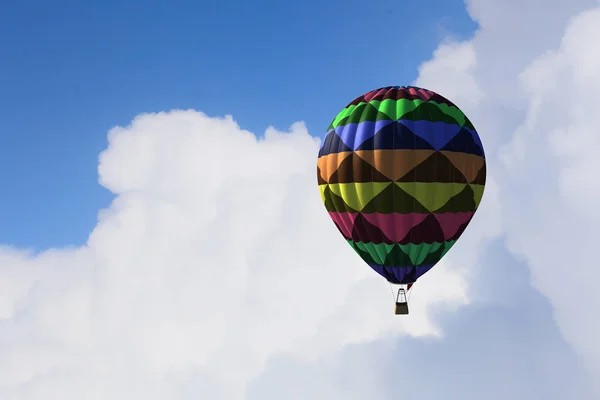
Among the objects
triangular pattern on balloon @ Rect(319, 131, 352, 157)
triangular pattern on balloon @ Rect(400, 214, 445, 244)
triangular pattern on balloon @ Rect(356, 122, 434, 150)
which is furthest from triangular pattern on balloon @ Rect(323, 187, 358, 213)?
triangular pattern on balloon @ Rect(356, 122, 434, 150)

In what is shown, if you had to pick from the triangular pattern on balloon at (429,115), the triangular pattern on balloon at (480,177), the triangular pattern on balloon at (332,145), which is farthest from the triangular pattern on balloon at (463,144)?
the triangular pattern on balloon at (332,145)

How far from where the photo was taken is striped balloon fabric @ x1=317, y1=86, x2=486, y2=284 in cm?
4388

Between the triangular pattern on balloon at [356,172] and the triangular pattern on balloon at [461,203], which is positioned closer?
the triangular pattern on balloon at [356,172]

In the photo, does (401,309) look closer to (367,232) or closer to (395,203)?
(367,232)

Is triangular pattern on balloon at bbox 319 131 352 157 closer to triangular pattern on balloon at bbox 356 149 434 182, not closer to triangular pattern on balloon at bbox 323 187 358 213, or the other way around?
triangular pattern on balloon at bbox 356 149 434 182

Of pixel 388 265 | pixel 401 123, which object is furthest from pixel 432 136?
pixel 388 265

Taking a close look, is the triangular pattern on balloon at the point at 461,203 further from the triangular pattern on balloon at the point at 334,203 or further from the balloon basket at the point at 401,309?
the balloon basket at the point at 401,309

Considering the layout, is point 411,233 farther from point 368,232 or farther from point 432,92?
point 432,92

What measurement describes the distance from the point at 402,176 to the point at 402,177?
59 millimetres

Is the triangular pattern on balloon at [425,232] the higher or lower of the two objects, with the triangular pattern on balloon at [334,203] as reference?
lower

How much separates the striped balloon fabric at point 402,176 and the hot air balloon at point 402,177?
51mm

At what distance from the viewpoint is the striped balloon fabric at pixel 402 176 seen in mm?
43875

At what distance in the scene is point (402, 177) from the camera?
43781mm

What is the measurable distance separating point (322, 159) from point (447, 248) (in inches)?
330
